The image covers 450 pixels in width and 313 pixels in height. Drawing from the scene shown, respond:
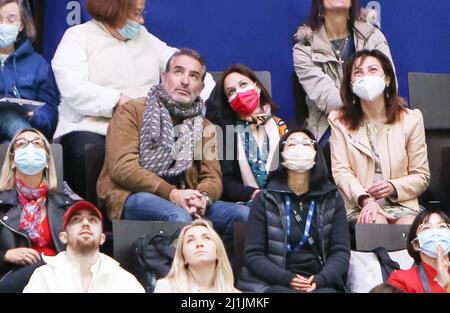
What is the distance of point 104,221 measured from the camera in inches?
352

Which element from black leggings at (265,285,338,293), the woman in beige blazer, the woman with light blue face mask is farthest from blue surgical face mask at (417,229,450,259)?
the woman with light blue face mask

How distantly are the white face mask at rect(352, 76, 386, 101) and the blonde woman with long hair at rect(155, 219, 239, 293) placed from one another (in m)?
1.69

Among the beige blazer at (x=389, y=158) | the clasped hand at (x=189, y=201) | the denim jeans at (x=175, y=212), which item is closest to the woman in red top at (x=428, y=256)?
the beige blazer at (x=389, y=158)

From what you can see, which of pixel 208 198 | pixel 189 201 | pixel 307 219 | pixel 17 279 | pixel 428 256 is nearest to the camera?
pixel 17 279

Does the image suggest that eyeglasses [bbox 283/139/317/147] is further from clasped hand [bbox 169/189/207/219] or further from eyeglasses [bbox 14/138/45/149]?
eyeglasses [bbox 14/138/45/149]

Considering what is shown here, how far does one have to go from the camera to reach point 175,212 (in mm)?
8555

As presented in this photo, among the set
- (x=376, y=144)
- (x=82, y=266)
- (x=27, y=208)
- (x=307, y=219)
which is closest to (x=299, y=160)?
(x=307, y=219)

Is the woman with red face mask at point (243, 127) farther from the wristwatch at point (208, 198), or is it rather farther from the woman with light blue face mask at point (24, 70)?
the woman with light blue face mask at point (24, 70)

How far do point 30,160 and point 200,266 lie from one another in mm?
1238

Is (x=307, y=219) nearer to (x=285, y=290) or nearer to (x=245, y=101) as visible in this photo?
(x=285, y=290)

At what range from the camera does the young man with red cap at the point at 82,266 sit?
303 inches

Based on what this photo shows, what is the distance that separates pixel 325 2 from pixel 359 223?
194 cm
